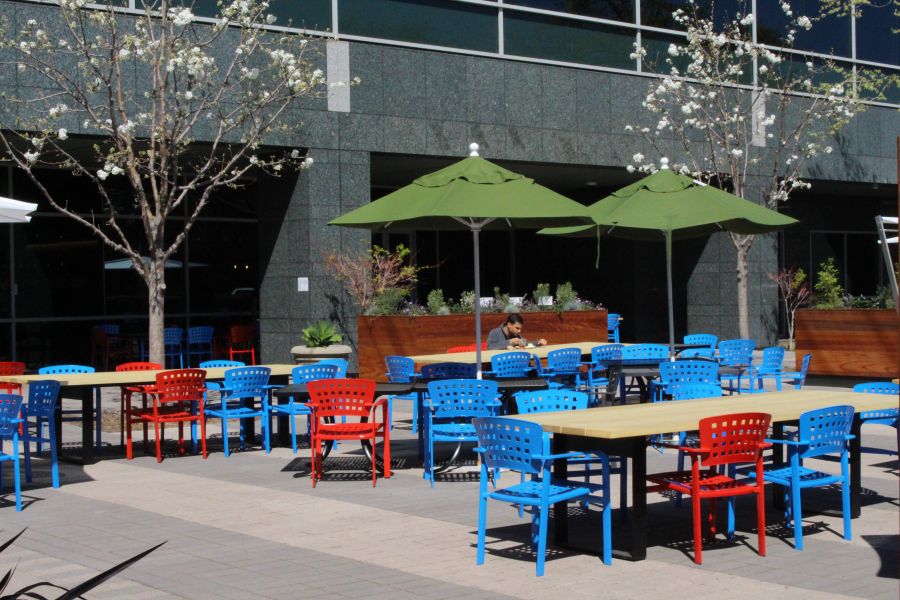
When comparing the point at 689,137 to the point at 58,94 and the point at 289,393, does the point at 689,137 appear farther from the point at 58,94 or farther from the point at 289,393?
the point at 289,393

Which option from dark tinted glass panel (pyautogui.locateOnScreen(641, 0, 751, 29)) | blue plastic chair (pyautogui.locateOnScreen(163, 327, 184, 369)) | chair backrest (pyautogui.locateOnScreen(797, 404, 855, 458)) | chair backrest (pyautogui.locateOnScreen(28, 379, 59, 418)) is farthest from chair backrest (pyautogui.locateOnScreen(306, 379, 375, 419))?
dark tinted glass panel (pyautogui.locateOnScreen(641, 0, 751, 29))

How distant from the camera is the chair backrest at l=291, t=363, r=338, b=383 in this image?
12898 millimetres

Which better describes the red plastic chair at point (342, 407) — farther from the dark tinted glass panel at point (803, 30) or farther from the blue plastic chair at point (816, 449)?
the dark tinted glass panel at point (803, 30)

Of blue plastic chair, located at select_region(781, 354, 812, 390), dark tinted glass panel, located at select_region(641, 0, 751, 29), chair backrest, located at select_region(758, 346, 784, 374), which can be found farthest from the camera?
dark tinted glass panel, located at select_region(641, 0, 751, 29)

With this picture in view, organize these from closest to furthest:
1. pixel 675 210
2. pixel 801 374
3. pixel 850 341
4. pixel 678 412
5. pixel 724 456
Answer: pixel 724 456 < pixel 678 412 < pixel 675 210 < pixel 801 374 < pixel 850 341

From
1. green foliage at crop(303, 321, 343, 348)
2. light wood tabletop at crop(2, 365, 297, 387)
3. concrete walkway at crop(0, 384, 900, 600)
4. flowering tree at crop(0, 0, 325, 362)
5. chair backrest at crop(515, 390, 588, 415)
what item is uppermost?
flowering tree at crop(0, 0, 325, 362)

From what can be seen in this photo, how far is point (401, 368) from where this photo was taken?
13750 mm

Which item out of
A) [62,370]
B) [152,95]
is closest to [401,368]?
[62,370]

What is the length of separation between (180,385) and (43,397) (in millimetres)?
1765

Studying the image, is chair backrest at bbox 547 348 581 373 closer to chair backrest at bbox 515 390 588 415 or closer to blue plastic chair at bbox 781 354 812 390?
blue plastic chair at bbox 781 354 812 390

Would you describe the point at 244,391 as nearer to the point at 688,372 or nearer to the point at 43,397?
the point at 43,397

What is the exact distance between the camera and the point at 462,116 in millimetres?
22094

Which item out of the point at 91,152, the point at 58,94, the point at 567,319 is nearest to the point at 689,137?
the point at 567,319

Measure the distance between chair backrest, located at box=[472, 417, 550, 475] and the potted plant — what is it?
39.1ft
